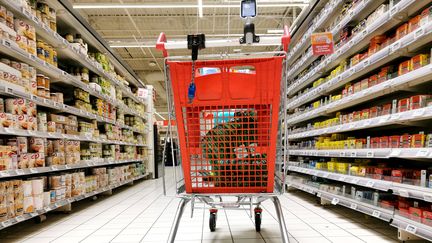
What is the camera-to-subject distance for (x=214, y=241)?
2.20 meters

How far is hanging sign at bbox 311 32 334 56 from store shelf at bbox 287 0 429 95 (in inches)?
6.9

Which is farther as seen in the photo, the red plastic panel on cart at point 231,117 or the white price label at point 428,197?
the white price label at point 428,197

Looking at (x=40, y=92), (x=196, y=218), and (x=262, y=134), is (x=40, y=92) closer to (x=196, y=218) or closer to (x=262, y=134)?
(x=196, y=218)

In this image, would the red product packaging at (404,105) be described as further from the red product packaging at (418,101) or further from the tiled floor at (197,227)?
the tiled floor at (197,227)

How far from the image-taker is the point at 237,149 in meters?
1.48

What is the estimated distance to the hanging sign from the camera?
3033mm

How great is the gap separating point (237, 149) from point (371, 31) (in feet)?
6.18

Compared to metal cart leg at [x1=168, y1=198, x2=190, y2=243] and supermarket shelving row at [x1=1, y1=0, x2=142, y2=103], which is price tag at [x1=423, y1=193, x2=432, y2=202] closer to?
metal cart leg at [x1=168, y1=198, x2=190, y2=243]

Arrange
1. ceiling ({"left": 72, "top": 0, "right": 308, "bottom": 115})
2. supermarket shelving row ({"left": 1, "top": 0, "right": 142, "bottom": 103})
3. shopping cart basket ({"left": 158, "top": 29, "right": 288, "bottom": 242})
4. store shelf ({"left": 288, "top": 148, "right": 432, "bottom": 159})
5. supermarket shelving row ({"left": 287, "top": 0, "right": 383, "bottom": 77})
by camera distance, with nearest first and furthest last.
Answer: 1. shopping cart basket ({"left": 158, "top": 29, "right": 288, "bottom": 242})
2. store shelf ({"left": 288, "top": 148, "right": 432, "bottom": 159})
3. supermarket shelving row ({"left": 1, "top": 0, "right": 142, "bottom": 103})
4. supermarket shelving row ({"left": 287, "top": 0, "right": 383, "bottom": 77})
5. ceiling ({"left": 72, "top": 0, "right": 308, "bottom": 115})

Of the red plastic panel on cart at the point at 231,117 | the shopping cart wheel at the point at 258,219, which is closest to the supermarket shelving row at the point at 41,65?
the red plastic panel on cart at the point at 231,117

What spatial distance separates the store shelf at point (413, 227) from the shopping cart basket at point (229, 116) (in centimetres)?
103

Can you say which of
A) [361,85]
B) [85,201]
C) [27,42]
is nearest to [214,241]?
[361,85]

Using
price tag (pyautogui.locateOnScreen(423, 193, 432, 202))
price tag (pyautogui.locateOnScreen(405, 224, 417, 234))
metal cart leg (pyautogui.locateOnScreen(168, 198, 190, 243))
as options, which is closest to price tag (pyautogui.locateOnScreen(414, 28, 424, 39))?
price tag (pyautogui.locateOnScreen(423, 193, 432, 202))

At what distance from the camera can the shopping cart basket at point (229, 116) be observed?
140cm
